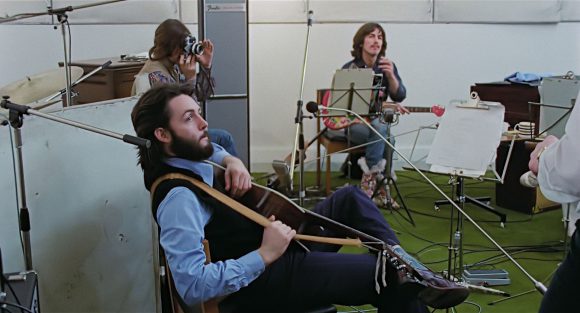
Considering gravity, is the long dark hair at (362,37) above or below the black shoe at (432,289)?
above

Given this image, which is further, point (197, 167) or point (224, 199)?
→ point (197, 167)

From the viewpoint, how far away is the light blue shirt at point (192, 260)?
69.3 inches

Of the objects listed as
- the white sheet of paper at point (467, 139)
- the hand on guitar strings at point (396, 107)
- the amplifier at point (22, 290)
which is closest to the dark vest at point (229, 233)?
the amplifier at point (22, 290)

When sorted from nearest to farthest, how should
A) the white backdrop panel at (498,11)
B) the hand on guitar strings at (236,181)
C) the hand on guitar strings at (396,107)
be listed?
1. the hand on guitar strings at (236,181)
2. the hand on guitar strings at (396,107)
3. the white backdrop panel at (498,11)

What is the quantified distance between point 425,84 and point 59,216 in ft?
14.0

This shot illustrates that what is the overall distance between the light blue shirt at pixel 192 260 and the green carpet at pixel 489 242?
1240 mm

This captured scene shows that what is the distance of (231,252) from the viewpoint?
6.86 feet

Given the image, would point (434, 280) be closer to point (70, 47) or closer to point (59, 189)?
point (59, 189)

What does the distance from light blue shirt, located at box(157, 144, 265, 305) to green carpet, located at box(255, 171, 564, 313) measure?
4.07 feet

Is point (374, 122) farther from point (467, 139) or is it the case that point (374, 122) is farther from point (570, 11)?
point (570, 11)

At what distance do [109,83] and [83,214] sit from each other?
4.57 feet

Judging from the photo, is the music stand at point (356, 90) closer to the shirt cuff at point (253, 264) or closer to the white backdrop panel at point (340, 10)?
the white backdrop panel at point (340, 10)

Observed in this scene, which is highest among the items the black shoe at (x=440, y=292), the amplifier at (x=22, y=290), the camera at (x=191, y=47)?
the camera at (x=191, y=47)

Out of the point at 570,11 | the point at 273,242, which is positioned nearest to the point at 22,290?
the point at 273,242
